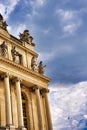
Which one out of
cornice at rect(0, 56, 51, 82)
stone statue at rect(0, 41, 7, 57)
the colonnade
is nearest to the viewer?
the colonnade

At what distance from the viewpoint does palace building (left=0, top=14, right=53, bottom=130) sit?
31.7 metres

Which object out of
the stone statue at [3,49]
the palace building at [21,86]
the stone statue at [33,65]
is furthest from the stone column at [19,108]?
the stone statue at [33,65]

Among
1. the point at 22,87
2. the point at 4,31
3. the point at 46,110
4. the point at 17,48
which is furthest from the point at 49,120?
the point at 4,31

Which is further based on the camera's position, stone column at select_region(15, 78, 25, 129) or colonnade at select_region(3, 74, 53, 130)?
stone column at select_region(15, 78, 25, 129)

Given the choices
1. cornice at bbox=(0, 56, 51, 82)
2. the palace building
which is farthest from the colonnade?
cornice at bbox=(0, 56, 51, 82)

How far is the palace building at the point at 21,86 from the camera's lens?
31.7 metres

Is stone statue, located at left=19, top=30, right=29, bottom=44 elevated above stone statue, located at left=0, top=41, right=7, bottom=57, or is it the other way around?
stone statue, located at left=19, top=30, right=29, bottom=44

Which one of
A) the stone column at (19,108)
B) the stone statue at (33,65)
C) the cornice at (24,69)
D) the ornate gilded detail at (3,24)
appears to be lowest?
the stone column at (19,108)

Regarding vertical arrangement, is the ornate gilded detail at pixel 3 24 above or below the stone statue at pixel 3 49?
above

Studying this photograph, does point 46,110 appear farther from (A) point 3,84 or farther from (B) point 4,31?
(B) point 4,31

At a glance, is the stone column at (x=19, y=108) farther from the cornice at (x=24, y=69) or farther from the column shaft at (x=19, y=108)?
the cornice at (x=24, y=69)

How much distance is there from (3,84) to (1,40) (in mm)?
5841

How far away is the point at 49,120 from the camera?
122 feet

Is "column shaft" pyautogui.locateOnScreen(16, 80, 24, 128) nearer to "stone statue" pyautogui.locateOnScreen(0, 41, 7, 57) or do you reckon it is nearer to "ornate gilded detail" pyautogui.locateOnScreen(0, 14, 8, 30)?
"stone statue" pyautogui.locateOnScreen(0, 41, 7, 57)
